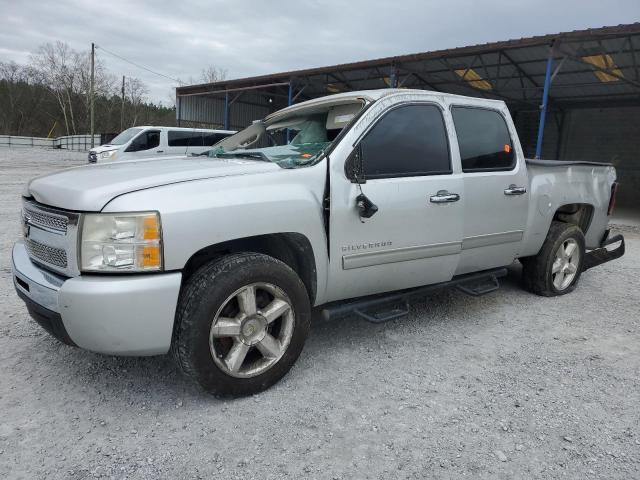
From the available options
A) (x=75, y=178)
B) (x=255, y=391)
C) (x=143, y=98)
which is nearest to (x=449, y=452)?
(x=255, y=391)

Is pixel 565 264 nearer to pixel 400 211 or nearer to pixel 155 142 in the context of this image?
pixel 400 211

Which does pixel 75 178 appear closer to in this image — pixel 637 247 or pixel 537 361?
pixel 537 361

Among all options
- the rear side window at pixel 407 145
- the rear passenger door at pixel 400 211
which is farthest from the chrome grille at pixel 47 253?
the rear side window at pixel 407 145

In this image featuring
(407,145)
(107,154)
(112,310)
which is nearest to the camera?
(112,310)

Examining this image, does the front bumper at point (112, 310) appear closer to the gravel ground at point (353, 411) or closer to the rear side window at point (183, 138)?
the gravel ground at point (353, 411)

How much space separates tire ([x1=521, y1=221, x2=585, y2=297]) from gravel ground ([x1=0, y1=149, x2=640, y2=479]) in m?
0.90

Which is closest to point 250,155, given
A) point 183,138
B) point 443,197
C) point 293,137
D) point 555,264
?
point 293,137

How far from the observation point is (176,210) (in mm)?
2352

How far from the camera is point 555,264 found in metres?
4.75

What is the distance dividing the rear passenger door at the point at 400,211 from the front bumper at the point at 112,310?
42.1 inches

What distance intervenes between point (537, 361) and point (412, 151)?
5.60 feet

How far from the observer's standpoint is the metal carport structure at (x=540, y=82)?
12969mm

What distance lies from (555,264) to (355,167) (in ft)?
9.33

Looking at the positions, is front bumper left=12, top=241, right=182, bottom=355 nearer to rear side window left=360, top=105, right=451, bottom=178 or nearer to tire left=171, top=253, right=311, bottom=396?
tire left=171, top=253, right=311, bottom=396
